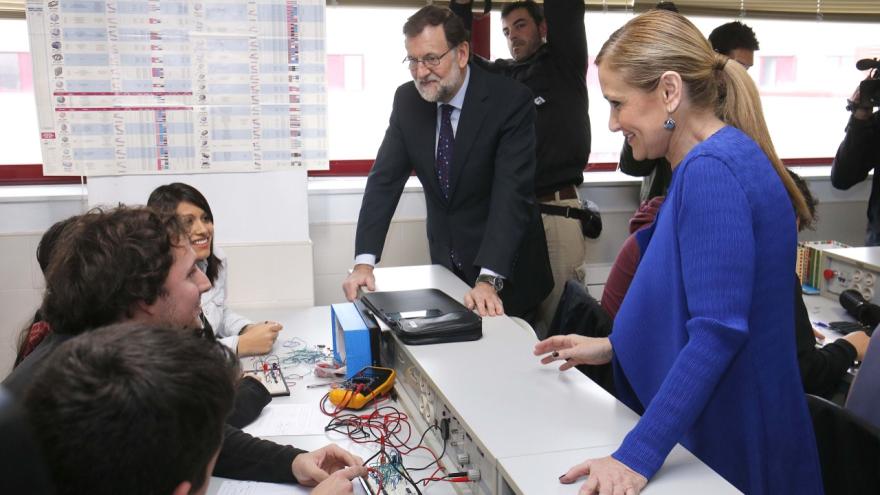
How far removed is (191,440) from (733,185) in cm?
91

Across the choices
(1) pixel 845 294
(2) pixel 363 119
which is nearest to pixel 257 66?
(2) pixel 363 119

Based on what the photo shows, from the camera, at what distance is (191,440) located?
835 millimetres

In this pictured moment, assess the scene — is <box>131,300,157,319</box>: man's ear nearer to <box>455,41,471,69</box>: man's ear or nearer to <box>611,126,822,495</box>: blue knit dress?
<box>611,126,822,495</box>: blue knit dress

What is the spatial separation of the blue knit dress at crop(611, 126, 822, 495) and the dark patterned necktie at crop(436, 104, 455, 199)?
1.19 metres

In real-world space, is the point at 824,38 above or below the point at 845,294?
above

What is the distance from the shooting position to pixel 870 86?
3.44 metres

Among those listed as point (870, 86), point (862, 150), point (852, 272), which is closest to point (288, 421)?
point (852, 272)

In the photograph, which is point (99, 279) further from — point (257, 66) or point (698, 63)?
point (257, 66)

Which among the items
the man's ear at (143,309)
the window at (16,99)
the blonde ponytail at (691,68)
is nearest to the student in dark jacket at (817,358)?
the blonde ponytail at (691,68)

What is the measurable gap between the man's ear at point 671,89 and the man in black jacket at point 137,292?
92 cm

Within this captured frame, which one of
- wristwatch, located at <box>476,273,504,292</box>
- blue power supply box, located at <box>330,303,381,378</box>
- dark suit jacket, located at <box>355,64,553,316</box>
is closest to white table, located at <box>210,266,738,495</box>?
blue power supply box, located at <box>330,303,381,378</box>

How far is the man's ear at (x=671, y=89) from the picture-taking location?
134 cm

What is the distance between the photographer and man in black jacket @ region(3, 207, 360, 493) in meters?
1.38

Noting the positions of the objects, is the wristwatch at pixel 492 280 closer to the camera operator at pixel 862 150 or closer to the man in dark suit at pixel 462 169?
the man in dark suit at pixel 462 169
